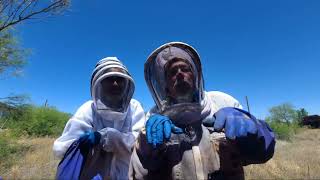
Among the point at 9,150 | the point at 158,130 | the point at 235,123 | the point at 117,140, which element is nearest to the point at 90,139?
the point at 117,140

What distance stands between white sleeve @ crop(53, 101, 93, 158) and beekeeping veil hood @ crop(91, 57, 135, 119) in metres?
0.18

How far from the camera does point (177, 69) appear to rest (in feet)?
10.3

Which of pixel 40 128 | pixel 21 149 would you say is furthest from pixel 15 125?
pixel 40 128

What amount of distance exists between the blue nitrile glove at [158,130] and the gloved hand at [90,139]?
1483 mm

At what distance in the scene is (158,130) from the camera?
2551 mm

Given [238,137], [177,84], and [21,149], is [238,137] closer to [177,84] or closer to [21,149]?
[177,84]

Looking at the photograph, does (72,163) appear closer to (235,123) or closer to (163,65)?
(163,65)

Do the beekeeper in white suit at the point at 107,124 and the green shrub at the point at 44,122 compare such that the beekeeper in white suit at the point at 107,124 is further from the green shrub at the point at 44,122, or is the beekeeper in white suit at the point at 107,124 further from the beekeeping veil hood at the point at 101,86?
the green shrub at the point at 44,122

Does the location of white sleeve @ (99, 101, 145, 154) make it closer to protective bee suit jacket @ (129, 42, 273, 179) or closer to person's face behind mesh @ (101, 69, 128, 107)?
person's face behind mesh @ (101, 69, 128, 107)

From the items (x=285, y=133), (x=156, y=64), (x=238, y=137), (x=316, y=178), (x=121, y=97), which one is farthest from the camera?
(x=285, y=133)

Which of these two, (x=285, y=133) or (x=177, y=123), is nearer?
(x=177, y=123)

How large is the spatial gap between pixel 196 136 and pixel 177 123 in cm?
18

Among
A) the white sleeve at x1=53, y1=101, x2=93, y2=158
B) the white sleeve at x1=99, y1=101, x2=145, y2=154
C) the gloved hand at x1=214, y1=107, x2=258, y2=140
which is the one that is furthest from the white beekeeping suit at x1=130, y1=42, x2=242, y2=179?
the white sleeve at x1=53, y1=101, x2=93, y2=158

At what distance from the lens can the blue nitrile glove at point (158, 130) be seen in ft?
8.27
